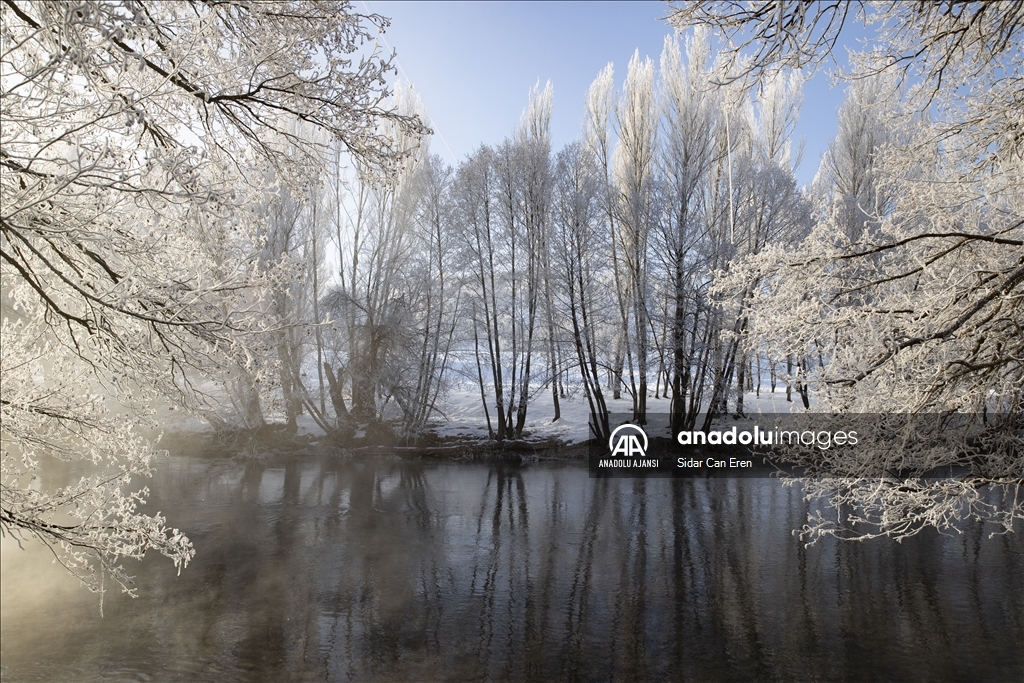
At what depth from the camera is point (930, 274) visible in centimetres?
390

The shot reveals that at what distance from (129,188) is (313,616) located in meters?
5.04

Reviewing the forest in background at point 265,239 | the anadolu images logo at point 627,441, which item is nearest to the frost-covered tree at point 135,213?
the forest in background at point 265,239

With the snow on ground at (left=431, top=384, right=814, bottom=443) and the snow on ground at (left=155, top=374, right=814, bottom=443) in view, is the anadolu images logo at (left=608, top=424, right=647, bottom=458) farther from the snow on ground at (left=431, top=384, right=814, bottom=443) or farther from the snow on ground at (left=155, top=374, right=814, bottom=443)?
the snow on ground at (left=431, top=384, right=814, bottom=443)

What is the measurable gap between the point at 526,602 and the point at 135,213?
5.36 meters

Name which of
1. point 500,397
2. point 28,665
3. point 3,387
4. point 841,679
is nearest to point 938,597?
point 841,679

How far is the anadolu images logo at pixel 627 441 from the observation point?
15102 millimetres

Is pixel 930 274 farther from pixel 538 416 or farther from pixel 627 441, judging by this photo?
pixel 538 416

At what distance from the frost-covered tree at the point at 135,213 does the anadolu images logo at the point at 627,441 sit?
493 inches

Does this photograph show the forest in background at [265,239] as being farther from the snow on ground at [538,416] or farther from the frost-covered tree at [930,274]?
the snow on ground at [538,416]

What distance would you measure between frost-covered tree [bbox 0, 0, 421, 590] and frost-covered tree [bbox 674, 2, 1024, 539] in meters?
2.28

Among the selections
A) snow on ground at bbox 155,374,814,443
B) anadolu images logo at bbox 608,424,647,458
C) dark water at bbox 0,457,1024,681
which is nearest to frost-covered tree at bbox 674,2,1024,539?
dark water at bbox 0,457,1024,681

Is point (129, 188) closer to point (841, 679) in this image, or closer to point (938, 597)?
point (841, 679)

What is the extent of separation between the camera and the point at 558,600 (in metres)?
6.58

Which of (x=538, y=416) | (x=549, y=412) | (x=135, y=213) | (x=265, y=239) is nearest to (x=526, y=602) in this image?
(x=265, y=239)
